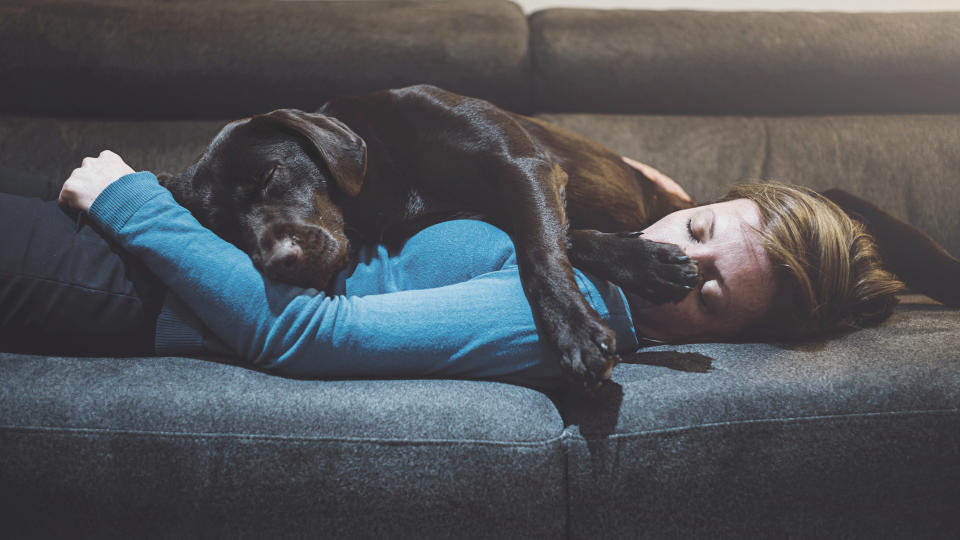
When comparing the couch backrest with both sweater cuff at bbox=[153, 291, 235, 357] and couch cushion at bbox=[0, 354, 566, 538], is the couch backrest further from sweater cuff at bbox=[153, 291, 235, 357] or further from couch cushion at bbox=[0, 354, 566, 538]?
couch cushion at bbox=[0, 354, 566, 538]

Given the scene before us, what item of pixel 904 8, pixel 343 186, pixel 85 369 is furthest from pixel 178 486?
pixel 904 8

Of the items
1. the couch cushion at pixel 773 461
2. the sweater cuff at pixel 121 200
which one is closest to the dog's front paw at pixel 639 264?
the couch cushion at pixel 773 461

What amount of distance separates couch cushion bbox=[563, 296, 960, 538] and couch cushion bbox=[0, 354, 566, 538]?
0.31 feet

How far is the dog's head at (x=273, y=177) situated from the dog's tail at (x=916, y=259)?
1.39m

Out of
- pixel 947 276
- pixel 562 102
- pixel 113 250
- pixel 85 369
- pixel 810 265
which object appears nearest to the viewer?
pixel 85 369

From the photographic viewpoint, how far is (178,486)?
0.90 m

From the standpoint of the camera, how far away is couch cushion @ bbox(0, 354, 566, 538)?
0.90m

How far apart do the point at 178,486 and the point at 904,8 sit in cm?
355

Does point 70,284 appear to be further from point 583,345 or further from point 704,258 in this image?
point 704,258

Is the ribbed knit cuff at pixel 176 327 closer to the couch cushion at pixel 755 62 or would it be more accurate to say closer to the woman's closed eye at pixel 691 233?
the woman's closed eye at pixel 691 233

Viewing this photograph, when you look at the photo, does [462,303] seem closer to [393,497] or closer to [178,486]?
[393,497]

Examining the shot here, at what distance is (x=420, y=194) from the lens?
1.37m

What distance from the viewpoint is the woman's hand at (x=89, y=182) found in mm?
1149

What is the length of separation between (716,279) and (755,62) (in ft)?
4.40
